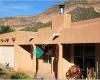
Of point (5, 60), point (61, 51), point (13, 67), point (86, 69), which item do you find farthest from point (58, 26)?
point (5, 60)

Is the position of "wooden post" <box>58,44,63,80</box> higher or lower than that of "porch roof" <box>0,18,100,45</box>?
lower

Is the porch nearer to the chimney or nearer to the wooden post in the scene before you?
the wooden post

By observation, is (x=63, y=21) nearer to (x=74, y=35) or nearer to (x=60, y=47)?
(x=60, y=47)

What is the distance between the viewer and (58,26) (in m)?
25.4

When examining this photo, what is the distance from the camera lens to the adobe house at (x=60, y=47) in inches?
843

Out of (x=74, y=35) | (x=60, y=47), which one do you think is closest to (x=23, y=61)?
(x=60, y=47)

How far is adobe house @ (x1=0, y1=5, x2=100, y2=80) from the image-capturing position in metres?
21.4

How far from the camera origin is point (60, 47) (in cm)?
2434

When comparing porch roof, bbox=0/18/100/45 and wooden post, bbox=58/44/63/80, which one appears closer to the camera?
porch roof, bbox=0/18/100/45

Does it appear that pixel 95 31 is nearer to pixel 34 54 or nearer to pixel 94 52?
pixel 94 52

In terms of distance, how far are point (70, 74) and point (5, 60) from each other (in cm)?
1660

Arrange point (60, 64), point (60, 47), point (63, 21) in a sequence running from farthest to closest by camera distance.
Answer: point (63, 21) → point (60, 47) → point (60, 64)

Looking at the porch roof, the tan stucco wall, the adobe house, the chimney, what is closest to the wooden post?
the adobe house

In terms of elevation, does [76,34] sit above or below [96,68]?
above
